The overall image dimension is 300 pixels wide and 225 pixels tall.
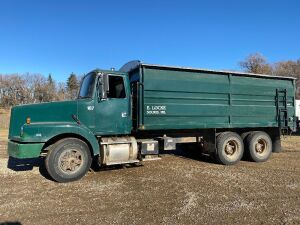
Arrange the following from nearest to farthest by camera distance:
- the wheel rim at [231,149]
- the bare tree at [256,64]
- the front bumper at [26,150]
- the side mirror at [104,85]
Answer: the front bumper at [26,150] → the side mirror at [104,85] → the wheel rim at [231,149] → the bare tree at [256,64]

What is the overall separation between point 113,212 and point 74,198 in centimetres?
123

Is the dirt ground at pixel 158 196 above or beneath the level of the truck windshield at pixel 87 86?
beneath

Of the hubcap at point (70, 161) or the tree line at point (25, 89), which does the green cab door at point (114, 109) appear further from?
the tree line at point (25, 89)

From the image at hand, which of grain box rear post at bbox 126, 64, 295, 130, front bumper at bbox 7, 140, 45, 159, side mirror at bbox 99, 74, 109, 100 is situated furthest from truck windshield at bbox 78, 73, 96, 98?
front bumper at bbox 7, 140, 45, 159

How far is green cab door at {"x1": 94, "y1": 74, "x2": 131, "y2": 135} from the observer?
858 centimetres

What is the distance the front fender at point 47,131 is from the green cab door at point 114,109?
1.75ft

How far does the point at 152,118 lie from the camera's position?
9047mm

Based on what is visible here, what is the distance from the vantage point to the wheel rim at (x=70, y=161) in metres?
7.88

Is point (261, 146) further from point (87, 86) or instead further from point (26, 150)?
point (26, 150)

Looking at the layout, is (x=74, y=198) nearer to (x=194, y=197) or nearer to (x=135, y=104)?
(x=194, y=197)

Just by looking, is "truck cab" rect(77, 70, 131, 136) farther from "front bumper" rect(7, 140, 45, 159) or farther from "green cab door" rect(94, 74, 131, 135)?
"front bumper" rect(7, 140, 45, 159)

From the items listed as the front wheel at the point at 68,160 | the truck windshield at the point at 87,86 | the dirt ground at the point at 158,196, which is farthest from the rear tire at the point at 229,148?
the truck windshield at the point at 87,86

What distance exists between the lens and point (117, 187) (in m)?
7.42

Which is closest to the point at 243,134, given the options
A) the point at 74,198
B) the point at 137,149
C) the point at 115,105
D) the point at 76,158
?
the point at 137,149
